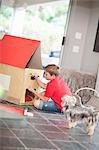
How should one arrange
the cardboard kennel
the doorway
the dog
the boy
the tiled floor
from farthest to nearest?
the doorway → the cardboard kennel → the boy → the dog → the tiled floor

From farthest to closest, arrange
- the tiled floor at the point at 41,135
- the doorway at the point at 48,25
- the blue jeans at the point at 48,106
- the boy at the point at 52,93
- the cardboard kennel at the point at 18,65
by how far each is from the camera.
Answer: the doorway at the point at 48,25 → the cardboard kennel at the point at 18,65 → the blue jeans at the point at 48,106 → the boy at the point at 52,93 → the tiled floor at the point at 41,135

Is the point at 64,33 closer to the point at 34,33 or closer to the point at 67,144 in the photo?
the point at 34,33

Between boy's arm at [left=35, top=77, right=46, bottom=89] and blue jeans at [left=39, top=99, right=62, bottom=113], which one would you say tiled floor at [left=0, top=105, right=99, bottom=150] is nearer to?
blue jeans at [left=39, top=99, right=62, bottom=113]

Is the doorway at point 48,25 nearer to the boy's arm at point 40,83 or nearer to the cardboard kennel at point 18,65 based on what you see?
the cardboard kennel at point 18,65

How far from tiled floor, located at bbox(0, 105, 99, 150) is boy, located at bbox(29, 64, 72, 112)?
0.23m

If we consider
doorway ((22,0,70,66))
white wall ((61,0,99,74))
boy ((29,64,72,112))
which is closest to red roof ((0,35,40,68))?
boy ((29,64,72,112))

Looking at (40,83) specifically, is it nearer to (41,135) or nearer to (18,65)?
(18,65)

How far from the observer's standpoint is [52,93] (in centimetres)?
308

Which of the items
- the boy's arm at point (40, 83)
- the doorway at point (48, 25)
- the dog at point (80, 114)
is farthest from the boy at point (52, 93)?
the doorway at point (48, 25)

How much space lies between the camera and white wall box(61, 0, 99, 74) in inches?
184

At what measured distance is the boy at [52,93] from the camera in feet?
10.1

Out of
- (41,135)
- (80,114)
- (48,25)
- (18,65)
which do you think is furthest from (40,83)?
(48,25)

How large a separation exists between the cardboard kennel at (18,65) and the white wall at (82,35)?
1.20 metres

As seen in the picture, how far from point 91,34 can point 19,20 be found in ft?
3.48
